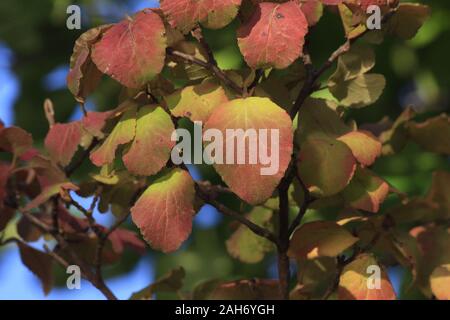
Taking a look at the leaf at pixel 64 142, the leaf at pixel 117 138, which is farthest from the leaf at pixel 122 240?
the leaf at pixel 117 138

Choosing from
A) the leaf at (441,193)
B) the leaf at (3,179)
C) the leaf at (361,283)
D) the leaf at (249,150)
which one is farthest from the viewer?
the leaf at (441,193)

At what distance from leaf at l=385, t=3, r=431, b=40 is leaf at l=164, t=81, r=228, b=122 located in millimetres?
194

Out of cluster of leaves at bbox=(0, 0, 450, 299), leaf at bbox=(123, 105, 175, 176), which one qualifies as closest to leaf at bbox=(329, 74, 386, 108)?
cluster of leaves at bbox=(0, 0, 450, 299)

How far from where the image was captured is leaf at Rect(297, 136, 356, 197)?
0.79 metres

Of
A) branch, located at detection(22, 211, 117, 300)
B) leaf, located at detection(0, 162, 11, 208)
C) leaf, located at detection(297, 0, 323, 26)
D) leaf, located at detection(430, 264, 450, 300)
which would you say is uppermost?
leaf, located at detection(297, 0, 323, 26)

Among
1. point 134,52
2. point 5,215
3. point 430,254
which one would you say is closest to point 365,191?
point 430,254

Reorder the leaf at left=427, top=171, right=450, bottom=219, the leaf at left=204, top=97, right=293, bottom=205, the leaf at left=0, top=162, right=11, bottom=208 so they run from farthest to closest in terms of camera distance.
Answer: the leaf at left=427, top=171, right=450, bottom=219, the leaf at left=0, top=162, right=11, bottom=208, the leaf at left=204, top=97, right=293, bottom=205

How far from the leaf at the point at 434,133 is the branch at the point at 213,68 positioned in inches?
11.5

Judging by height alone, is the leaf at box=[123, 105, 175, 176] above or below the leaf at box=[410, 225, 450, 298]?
above

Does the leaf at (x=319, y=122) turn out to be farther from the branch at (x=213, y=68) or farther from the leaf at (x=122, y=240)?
the leaf at (x=122, y=240)

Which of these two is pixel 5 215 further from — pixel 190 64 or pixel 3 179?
pixel 190 64

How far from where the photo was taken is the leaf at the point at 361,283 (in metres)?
0.82

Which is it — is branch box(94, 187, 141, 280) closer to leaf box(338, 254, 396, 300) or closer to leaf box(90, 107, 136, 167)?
leaf box(90, 107, 136, 167)
